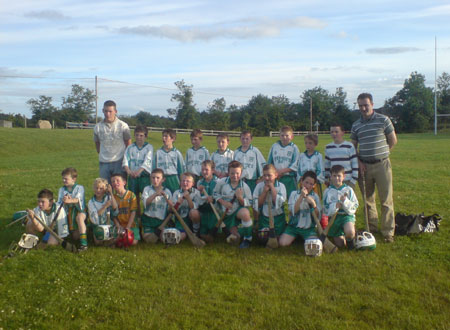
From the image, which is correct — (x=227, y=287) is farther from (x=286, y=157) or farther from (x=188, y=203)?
(x=286, y=157)

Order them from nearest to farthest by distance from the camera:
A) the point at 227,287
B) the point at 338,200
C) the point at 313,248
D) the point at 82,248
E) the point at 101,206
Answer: the point at 227,287
the point at 313,248
the point at 82,248
the point at 338,200
the point at 101,206

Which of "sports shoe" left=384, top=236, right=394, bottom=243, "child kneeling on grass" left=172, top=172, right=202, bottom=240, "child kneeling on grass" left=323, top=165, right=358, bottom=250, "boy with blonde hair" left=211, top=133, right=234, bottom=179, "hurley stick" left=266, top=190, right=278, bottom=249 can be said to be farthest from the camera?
"boy with blonde hair" left=211, top=133, right=234, bottom=179

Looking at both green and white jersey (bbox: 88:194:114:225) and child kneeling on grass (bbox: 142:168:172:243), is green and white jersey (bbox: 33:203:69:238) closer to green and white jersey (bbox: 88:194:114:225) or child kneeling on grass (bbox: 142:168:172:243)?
green and white jersey (bbox: 88:194:114:225)

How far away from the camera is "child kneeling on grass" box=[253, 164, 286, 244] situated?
6.64m

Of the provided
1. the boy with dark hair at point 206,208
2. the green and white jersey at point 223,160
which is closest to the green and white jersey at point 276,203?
the boy with dark hair at point 206,208

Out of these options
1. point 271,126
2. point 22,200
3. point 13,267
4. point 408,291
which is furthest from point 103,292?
point 271,126

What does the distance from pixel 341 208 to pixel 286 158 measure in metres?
1.52

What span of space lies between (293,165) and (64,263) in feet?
13.4


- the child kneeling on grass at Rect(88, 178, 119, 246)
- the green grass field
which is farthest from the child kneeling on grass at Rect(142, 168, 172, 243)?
the child kneeling on grass at Rect(88, 178, 119, 246)

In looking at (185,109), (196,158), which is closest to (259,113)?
(185,109)

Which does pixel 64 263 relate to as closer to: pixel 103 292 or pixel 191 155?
pixel 103 292

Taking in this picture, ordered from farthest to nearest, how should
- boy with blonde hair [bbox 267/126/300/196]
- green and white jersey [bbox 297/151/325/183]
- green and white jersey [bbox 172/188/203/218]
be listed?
boy with blonde hair [bbox 267/126/300/196] → green and white jersey [bbox 297/151/325/183] → green and white jersey [bbox 172/188/203/218]

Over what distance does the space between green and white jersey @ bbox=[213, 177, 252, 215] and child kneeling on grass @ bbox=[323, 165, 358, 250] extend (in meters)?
1.28

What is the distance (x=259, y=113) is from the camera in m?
77.5
